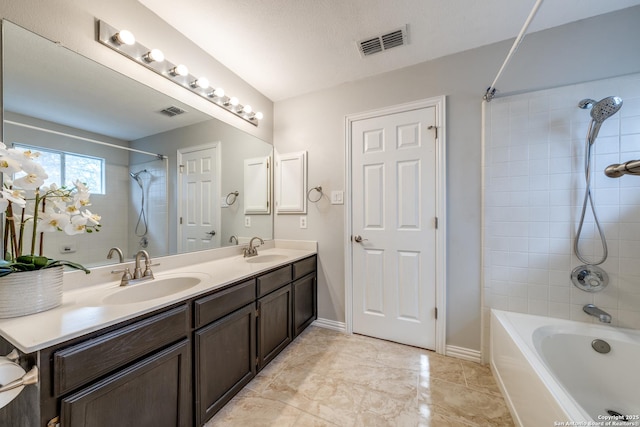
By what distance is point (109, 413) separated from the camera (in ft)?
2.75

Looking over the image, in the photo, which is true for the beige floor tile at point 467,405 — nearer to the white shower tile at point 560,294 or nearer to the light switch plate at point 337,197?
the white shower tile at point 560,294

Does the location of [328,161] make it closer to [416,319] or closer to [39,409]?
[416,319]

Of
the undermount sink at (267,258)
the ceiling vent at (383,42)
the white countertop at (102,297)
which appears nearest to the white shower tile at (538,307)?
the white countertop at (102,297)

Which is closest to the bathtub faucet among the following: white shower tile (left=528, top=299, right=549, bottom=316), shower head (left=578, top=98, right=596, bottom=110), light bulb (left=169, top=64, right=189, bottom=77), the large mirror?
white shower tile (left=528, top=299, right=549, bottom=316)

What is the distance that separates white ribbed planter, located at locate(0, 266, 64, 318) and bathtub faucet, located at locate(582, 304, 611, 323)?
8.89ft

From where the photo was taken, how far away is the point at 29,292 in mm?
836

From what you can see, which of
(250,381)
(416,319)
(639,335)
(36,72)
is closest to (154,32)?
(36,72)

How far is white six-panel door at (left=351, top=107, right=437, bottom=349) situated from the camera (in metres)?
1.90

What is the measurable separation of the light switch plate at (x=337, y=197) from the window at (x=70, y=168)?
1.63m

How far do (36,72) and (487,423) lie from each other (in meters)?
2.80

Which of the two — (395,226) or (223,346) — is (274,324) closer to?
(223,346)

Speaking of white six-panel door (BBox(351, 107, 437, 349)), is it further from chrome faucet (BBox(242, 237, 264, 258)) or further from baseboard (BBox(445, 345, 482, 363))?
chrome faucet (BBox(242, 237, 264, 258))

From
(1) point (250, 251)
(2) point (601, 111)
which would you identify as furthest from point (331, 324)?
(2) point (601, 111)

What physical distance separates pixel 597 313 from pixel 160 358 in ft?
7.74
